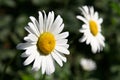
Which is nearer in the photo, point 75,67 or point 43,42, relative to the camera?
point 43,42

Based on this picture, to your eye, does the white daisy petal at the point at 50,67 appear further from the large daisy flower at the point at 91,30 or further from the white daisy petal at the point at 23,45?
the large daisy flower at the point at 91,30

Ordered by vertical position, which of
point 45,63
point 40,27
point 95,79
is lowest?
point 95,79

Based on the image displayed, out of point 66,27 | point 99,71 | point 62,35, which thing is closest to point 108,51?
point 99,71

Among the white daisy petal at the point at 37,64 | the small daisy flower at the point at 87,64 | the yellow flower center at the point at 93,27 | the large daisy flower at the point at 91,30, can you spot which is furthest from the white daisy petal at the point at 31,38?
the small daisy flower at the point at 87,64

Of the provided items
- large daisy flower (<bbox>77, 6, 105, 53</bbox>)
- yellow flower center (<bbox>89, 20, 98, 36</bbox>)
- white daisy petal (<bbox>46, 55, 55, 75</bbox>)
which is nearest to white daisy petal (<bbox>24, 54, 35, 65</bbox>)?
white daisy petal (<bbox>46, 55, 55, 75</bbox>)

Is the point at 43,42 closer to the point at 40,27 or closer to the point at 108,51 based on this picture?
the point at 40,27
